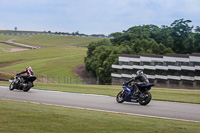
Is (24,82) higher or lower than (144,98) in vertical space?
higher

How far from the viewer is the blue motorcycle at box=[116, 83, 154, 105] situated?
1795cm

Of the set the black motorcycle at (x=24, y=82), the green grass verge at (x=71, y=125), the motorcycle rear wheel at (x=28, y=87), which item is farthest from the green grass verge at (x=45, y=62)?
the green grass verge at (x=71, y=125)

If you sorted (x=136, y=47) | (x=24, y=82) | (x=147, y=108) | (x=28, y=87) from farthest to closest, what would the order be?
(x=136, y=47) → (x=24, y=82) → (x=28, y=87) → (x=147, y=108)

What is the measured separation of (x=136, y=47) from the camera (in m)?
110

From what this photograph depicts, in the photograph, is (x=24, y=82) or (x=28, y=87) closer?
(x=28, y=87)

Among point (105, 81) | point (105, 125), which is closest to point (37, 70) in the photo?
point (105, 81)

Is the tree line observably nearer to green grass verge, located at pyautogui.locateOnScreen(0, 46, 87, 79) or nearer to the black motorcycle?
green grass verge, located at pyautogui.locateOnScreen(0, 46, 87, 79)

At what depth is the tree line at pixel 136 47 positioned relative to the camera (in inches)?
3834

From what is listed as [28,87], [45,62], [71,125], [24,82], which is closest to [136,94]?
[71,125]

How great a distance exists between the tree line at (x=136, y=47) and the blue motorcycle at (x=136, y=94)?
75.4 meters

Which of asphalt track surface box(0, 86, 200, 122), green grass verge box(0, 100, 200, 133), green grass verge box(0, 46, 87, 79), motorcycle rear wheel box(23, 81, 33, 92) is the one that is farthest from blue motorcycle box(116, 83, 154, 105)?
green grass verge box(0, 46, 87, 79)

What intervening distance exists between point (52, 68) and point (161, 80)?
A: 50.2 m

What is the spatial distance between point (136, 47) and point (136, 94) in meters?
93.0

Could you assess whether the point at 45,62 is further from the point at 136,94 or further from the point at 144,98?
the point at 144,98
